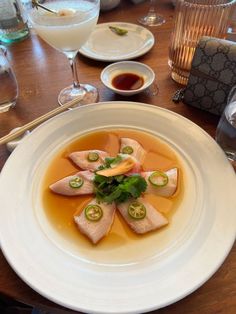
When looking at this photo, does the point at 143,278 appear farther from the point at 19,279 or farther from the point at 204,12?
the point at 204,12

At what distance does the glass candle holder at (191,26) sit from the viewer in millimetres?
998

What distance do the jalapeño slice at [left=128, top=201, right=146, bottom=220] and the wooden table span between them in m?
0.21

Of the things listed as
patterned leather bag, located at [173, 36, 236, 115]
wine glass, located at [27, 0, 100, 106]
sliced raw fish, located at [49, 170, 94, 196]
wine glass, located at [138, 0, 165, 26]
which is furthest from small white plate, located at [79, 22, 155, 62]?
sliced raw fish, located at [49, 170, 94, 196]

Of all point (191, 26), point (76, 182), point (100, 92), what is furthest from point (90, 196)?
Answer: point (191, 26)

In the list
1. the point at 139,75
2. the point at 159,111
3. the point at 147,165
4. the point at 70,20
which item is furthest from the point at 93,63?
the point at 147,165

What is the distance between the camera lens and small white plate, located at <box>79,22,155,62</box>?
125cm

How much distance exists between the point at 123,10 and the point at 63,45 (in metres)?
0.79

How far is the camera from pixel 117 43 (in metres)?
A: 1.34

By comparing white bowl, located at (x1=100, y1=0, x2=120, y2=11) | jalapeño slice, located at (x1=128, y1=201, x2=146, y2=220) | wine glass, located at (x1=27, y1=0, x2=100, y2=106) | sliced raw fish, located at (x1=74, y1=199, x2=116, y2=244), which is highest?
wine glass, located at (x1=27, y1=0, x2=100, y2=106)

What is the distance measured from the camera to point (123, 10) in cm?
162

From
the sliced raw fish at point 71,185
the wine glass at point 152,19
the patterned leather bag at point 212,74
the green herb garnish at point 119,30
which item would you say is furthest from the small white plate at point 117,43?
the sliced raw fish at point 71,185

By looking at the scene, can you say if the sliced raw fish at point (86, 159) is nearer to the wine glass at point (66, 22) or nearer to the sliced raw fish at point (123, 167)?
the sliced raw fish at point (123, 167)

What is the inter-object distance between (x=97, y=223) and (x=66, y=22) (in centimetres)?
61

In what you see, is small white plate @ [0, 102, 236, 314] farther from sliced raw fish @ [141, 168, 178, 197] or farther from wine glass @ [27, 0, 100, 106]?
wine glass @ [27, 0, 100, 106]
